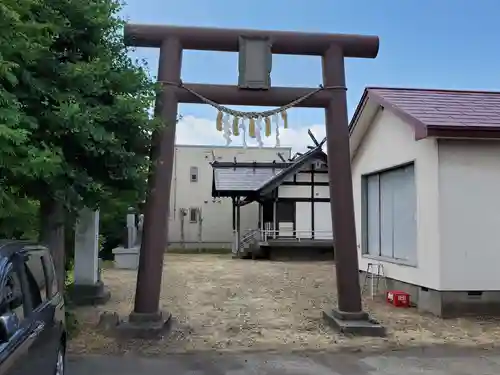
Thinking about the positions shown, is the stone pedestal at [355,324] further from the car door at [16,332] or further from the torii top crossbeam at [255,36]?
the car door at [16,332]

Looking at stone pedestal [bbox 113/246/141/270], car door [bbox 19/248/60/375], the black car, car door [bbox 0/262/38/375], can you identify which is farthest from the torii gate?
stone pedestal [bbox 113/246/141/270]

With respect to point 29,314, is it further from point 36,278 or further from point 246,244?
point 246,244

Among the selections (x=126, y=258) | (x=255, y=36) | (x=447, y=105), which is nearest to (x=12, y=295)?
(x=255, y=36)

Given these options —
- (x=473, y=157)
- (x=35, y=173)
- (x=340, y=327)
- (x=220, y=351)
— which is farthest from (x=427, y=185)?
(x=35, y=173)

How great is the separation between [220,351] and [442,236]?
14.2ft

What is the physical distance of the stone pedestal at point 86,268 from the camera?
1027 cm

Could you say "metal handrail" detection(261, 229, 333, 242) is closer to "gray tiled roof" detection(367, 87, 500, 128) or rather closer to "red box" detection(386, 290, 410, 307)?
"gray tiled roof" detection(367, 87, 500, 128)

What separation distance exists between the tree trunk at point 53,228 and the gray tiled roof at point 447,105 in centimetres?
580

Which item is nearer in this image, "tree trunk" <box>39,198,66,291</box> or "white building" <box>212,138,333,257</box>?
"tree trunk" <box>39,198,66,291</box>

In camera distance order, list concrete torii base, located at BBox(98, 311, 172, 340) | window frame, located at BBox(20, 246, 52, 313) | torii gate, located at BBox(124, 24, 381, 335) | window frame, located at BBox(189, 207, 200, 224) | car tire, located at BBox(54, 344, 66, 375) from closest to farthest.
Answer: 1. window frame, located at BBox(20, 246, 52, 313)
2. car tire, located at BBox(54, 344, 66, 375)
3. concrete torii base, located at BBox(98, 311, 172, 340)
4. torii gate, located at BBox(124, 24, 381, 335)
5. window frame, located at BBox(189, 207, 200, 224)

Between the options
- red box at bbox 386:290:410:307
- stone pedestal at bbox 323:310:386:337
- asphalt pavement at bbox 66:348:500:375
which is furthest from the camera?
red box at bbox 386:290:410:307

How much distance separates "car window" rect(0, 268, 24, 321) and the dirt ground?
10.4 ft

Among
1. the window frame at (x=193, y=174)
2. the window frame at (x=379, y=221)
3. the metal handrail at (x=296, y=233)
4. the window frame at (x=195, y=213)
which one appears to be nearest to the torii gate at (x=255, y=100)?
the window frame at (x=379, y=221)

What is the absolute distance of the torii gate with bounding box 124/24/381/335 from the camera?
7.96 metres
